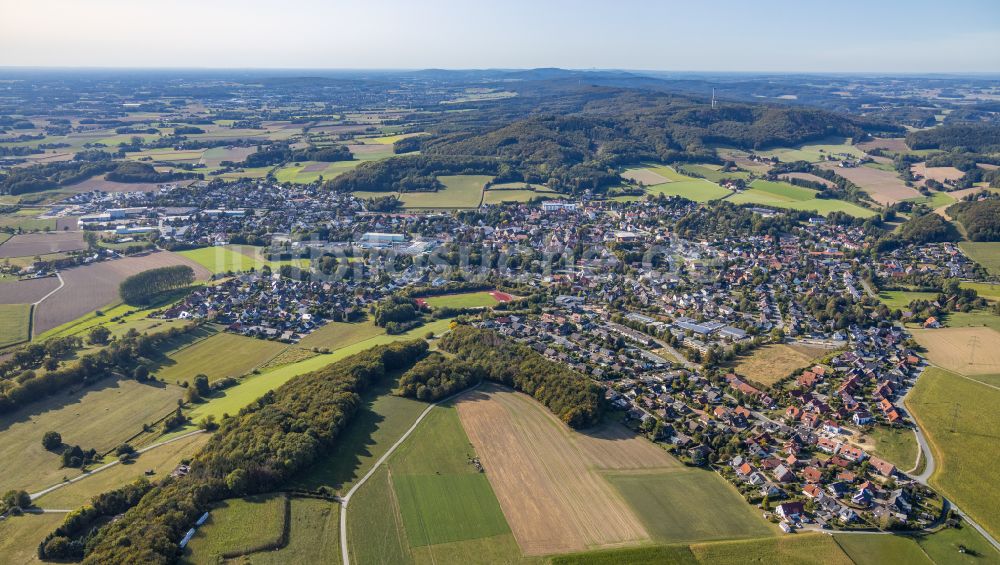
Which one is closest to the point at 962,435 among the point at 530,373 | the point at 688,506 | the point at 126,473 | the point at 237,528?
the point at 688,506

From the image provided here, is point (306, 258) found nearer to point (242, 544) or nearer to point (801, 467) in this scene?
point (242, 544)

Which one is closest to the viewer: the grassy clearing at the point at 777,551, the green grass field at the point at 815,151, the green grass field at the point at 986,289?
the grassy clearing at the point at 777,551

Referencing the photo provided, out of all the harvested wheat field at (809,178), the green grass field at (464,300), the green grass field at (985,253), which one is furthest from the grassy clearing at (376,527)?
the harvested wheat field at (809,178)

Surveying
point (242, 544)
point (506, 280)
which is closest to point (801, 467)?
point (242, 544)

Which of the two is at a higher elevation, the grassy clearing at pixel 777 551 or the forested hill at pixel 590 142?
the forested hill at pixel 590 142

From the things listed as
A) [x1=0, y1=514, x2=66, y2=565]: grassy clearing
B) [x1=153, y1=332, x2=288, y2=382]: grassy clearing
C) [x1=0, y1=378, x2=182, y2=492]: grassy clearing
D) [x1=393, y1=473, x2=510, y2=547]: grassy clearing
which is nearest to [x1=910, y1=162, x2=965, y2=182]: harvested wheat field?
[x1=393, y1=473, x2=510, y2=547]: grassy clearing

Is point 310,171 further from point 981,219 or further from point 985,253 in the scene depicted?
point 981,219

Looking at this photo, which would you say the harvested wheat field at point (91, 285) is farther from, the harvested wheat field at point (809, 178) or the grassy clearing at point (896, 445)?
the harvested wheat field at point (809, 178)
